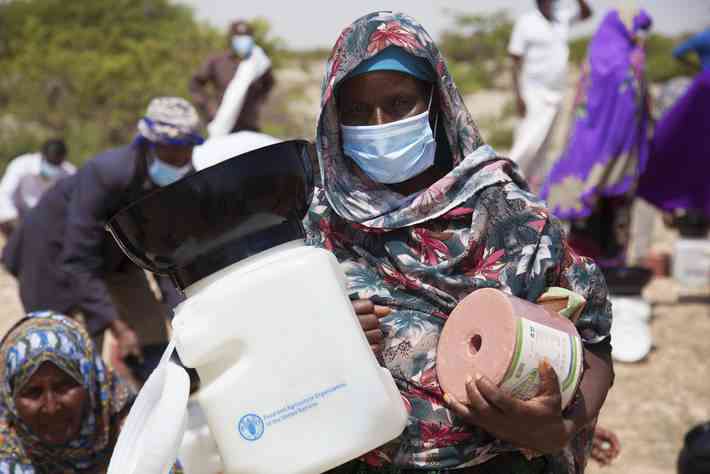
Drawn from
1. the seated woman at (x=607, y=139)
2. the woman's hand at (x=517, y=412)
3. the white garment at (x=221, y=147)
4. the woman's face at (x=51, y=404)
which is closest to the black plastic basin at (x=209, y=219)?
the woman's hand at (x=517, y=412)

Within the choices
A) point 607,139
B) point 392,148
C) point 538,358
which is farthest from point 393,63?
point 607,139

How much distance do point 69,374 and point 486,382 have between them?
1882 mm

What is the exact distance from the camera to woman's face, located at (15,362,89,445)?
3229 mm

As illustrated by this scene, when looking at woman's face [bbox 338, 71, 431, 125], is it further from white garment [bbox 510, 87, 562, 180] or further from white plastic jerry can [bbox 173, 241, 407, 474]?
white garment [bbox 510, 87, 562, 180]

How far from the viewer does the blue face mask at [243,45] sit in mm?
8336

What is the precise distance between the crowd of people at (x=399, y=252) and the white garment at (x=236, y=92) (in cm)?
261

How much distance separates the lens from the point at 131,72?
21.0 metres

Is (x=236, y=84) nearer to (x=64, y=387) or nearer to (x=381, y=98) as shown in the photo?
(x=64, y=387)

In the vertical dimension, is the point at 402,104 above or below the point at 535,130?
above

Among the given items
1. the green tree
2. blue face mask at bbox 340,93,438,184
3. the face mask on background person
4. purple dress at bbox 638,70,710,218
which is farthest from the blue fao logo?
the green tree

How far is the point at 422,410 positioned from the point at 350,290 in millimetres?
293

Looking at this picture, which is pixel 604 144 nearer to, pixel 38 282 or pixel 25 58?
pixel 38 282

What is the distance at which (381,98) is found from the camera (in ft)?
6.97

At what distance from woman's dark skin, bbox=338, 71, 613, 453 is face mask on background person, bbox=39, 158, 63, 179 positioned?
28.0ft
